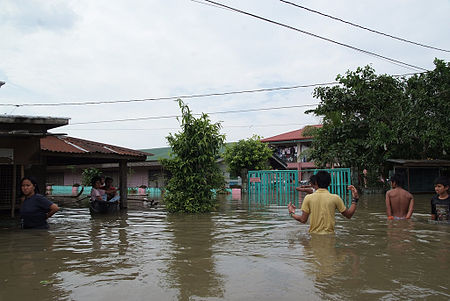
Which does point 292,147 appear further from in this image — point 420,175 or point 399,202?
point 399,202

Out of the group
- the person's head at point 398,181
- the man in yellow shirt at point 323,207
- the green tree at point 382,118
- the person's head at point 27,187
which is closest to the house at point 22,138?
the person's head at point 27,187

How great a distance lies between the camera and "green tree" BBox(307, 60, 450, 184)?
17.2 m

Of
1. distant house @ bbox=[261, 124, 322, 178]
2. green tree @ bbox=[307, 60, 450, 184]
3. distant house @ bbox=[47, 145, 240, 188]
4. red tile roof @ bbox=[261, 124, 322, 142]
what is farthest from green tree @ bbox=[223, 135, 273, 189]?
red tile roof @ bbox=[261, 124, 322, 142]

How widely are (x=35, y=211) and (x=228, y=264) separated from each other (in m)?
4.73

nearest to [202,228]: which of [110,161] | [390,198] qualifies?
[390,198]

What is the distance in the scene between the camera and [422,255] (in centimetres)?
551

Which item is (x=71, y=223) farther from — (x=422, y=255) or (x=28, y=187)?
(x=422, y=255)

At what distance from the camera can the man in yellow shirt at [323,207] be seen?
556cm

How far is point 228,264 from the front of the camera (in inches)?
202

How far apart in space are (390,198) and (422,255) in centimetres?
241

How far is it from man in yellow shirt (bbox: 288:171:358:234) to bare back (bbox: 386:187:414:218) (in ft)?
8.28

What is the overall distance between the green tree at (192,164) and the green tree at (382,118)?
927 cm

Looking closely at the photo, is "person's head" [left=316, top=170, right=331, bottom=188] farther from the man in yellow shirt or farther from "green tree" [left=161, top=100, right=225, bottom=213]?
"green tree" [left=161, top=100, right=225, bottom=213]

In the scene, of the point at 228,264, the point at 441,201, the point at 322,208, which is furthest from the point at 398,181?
the point at 228,264
